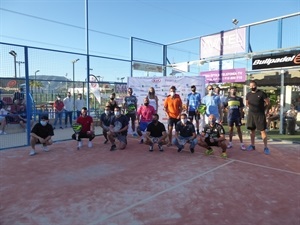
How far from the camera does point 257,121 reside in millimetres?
7094

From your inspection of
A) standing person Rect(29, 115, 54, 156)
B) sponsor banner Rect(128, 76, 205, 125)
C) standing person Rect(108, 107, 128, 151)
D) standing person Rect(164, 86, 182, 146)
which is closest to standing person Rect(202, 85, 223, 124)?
standing person Rect(164, 86, 182, 146)

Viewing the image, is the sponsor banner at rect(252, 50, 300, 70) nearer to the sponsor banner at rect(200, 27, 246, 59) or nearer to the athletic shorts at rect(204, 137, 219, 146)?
the sponsor banner at rect(200, 27, 246, 59)

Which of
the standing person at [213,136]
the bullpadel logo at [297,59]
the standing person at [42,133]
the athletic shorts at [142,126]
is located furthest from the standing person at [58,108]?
the bullpadel logo at [297,59]

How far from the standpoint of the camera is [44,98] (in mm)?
12438

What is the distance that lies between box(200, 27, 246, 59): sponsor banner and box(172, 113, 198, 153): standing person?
467 cm

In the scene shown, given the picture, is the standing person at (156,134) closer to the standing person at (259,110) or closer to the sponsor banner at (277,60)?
the standing person at (259,110)

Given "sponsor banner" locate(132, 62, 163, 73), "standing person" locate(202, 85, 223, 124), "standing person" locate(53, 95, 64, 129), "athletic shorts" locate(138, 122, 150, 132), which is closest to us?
"athletic shorts" locate(138, 122, 150, 132)

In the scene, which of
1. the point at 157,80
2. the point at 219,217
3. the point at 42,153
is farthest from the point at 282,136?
the point at 42,153

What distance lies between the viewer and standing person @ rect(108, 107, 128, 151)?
7785 mm

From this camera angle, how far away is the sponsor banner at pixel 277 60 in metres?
9.11

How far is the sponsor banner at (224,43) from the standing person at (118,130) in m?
5.39

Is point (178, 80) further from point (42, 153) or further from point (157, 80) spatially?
point (42, 153)

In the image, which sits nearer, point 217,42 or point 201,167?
point 201,167

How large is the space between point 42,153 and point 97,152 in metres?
1.53
